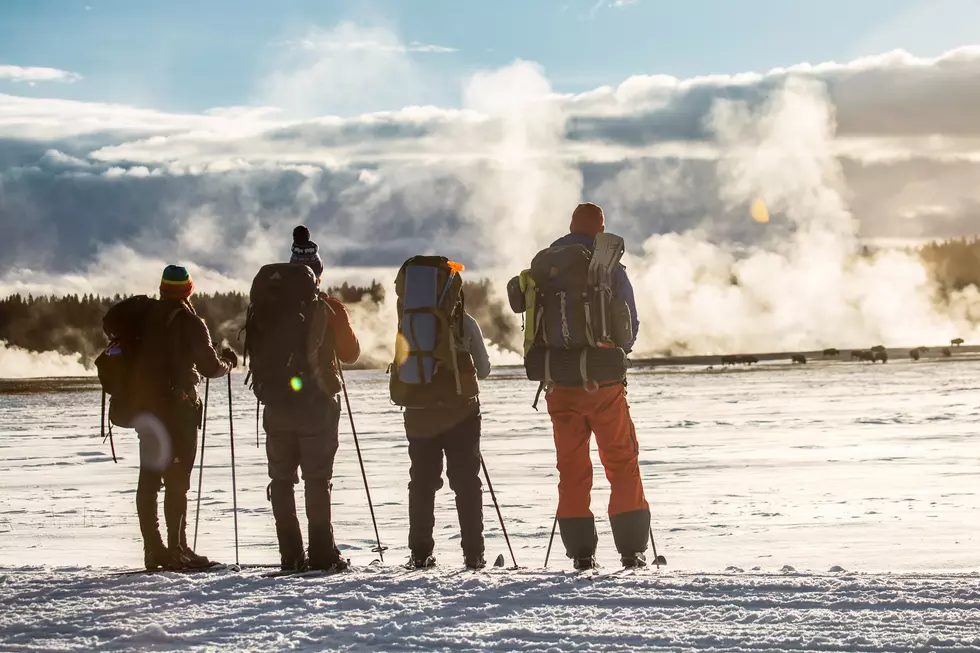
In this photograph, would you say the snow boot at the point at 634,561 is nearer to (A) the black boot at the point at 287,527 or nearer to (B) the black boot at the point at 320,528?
(B) the black boot at the point at 320,528

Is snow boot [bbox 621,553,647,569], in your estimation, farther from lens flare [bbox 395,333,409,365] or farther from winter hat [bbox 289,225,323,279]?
winter hat [bbox 289,225,323,279]

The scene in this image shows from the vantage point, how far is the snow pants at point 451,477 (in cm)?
629

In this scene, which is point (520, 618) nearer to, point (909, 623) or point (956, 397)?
point (909, 623)

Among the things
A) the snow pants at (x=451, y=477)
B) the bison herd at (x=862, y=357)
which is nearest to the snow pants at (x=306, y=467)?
the snow pants at (x=451, y=477)

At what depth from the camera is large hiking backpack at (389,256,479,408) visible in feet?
20.6

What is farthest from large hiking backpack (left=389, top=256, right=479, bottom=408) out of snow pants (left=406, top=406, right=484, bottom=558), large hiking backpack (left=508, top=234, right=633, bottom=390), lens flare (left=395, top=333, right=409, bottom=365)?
large hiking backpack (left=508, top=234, right=633, bottom=390)

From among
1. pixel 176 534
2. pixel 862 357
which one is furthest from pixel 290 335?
pixel 862 357

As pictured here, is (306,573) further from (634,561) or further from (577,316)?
(577,316)

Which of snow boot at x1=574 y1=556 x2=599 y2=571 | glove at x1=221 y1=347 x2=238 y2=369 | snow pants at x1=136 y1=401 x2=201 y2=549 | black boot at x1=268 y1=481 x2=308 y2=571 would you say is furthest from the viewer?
glove at x1=221 y1=347 x2=238 y2=369

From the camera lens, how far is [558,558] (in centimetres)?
812

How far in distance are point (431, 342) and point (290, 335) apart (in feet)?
2.65

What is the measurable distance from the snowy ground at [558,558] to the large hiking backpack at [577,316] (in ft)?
3.69

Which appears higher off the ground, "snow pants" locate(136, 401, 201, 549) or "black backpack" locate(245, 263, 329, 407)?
"black backpack" locate(245, 263, 329, 407)

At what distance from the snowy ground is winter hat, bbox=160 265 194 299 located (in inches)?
66.8
